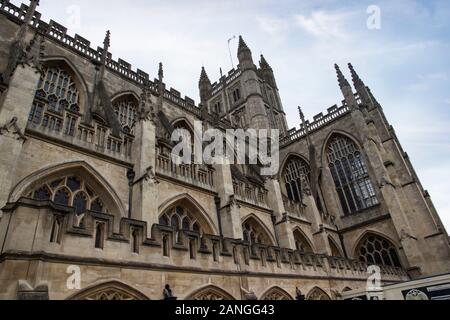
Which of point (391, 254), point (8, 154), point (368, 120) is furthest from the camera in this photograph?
point (368, 120)

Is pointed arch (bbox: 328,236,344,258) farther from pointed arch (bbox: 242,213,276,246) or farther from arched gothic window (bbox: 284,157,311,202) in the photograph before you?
pointed arch (bbox: 242,213,276,246)

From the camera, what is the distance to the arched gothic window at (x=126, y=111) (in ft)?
48.6

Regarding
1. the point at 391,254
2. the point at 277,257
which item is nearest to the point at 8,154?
the point at 277,257

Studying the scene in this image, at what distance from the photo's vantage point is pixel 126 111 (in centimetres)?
1543

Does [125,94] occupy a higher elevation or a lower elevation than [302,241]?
Answer: higher

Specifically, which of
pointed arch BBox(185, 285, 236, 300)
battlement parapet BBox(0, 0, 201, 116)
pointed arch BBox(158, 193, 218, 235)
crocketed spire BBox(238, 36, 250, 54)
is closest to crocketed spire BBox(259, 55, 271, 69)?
crocketed spire BBox(238, 36, 250, 54)

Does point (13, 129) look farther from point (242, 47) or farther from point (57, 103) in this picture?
point (242, 47)

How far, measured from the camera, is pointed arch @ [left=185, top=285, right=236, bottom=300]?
5.94m

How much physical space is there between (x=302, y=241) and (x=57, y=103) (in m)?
15.0

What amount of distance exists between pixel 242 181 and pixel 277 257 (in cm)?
660

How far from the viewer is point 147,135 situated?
10.3 metres

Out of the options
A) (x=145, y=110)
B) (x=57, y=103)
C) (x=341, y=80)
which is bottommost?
(x=145, y=110)

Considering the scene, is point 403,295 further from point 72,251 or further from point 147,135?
point 147,135

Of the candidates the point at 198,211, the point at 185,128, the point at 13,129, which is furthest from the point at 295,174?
the point at 13,129
